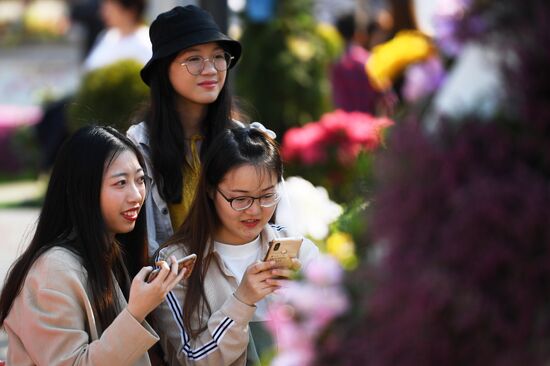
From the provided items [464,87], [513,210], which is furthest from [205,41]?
[513,210]

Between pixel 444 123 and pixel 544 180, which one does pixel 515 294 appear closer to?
pixel 544 180

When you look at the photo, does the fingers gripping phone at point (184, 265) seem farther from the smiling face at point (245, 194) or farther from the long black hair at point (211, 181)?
the smiling face at point (245, 194)

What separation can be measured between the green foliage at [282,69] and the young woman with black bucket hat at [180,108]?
6134 millimetres

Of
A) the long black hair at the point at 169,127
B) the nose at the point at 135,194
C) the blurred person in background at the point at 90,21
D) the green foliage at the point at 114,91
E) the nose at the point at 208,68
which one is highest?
the blurred person in background at the point at 90,21

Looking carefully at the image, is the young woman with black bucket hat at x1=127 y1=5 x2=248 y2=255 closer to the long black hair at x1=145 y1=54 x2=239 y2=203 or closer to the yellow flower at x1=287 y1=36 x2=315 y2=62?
the long black hair at x1=145 y1=54 x2=239 y2=203

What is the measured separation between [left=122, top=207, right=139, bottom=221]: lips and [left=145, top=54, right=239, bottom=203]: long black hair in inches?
14.3

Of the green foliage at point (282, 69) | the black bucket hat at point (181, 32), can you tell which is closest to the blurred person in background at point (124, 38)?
the green foliage at point (282, 69)

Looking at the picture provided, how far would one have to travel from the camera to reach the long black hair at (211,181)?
3.47 m

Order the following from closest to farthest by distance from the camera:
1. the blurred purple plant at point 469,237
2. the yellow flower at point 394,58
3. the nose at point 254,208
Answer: the blurred purple plant at point 469,237 < the nose at point 254,208 < the yellow flower at point 394,58

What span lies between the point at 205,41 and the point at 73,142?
66 centimetres

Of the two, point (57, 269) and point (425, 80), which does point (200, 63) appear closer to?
A: point (57, 269)

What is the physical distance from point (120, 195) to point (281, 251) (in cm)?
55

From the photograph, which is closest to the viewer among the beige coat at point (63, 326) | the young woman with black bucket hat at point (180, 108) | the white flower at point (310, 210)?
the beige coat at point (63, 326)

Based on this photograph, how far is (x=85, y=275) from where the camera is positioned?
328 cm
